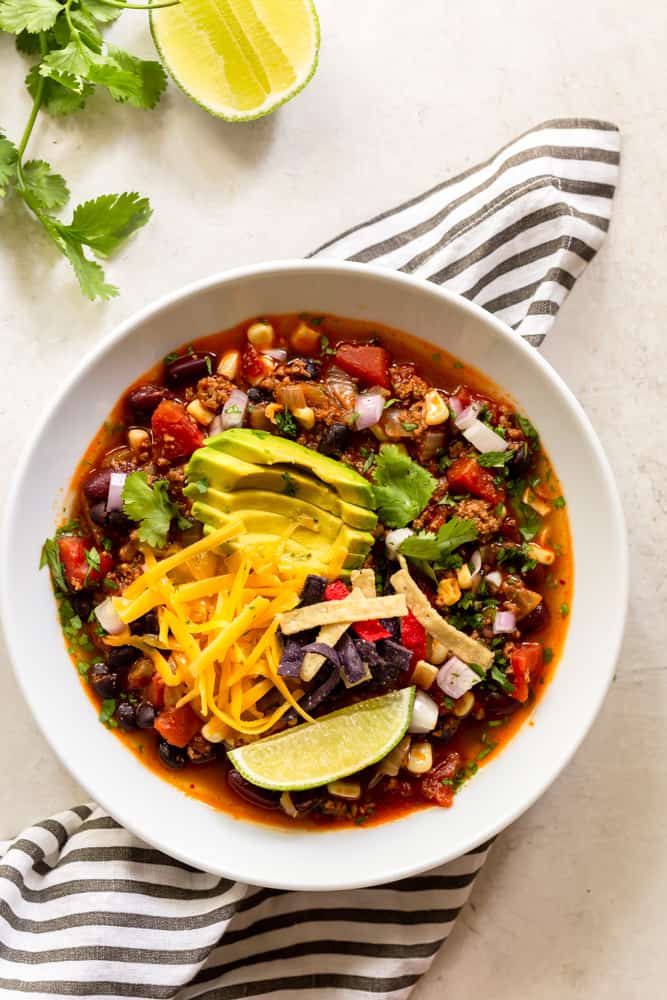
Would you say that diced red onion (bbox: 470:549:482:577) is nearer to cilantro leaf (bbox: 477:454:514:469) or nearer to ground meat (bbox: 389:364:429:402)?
cilantro leaf (bbox: 477:454:514:469)

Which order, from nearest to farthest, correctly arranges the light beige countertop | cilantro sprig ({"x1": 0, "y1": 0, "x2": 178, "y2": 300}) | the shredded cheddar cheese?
the shredded cheddar cheese → cilantro sprig ({"x1": 0, "y1": 0, "x2": 178, "y2": 300}) → the light beige countertop

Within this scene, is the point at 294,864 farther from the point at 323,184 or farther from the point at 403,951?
the point at 323,184

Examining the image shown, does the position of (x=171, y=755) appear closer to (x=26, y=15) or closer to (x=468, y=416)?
(x=468, y=416)

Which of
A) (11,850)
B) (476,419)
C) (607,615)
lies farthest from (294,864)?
(476,419)

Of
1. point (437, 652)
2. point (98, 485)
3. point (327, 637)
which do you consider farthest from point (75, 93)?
point (437, 652)

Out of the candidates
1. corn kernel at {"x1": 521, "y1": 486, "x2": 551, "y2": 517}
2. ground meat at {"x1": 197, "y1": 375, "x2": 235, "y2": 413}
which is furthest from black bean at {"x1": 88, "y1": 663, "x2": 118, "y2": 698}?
corn kernel at {"x1": 521, "y1": 486, "x2": 551, "y2": 517}

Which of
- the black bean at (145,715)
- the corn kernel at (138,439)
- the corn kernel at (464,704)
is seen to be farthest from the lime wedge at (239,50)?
the corn kernel at (464,704)
